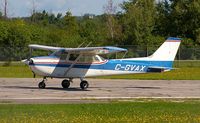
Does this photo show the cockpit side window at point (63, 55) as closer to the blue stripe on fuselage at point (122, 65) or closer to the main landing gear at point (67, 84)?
the blue stripe on fuselage at point (122, 65)

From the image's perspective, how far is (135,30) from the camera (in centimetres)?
7075

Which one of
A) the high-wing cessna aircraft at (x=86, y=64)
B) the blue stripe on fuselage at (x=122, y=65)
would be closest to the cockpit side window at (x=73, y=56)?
the high-wing cessna aircraft at (x=86, y=64)

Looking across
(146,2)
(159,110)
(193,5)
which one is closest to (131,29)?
(193,5)

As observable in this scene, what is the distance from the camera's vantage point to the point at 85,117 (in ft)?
50.1

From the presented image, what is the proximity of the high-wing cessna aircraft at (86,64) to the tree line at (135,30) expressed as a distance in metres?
31.5

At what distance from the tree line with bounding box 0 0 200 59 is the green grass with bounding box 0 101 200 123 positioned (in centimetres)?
4184

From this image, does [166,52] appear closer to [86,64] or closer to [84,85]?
[86,64]

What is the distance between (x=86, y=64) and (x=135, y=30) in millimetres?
42432

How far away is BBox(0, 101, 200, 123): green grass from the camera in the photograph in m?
14.7

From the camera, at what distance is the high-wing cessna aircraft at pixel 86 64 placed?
92.1 ft

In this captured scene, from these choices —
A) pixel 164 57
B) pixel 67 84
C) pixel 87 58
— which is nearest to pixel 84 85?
pixel 67 84

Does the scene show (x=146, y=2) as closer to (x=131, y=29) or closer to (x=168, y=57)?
(x=131, y=29)

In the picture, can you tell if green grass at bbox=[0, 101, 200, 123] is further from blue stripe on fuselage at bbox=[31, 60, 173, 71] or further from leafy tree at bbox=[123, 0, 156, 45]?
leafy tree at bbox=[123, 0, 156, 45]

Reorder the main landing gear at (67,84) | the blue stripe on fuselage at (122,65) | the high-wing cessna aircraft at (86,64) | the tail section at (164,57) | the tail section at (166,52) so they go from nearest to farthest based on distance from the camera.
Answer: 1. the high-wing cessna aircraft at (86,64)
2. the main landing gear at (67,84)
3. the blue stripe on fuselage at (122,65)
4. the tail section at (164,57)
5. the tail section at (166,52)
